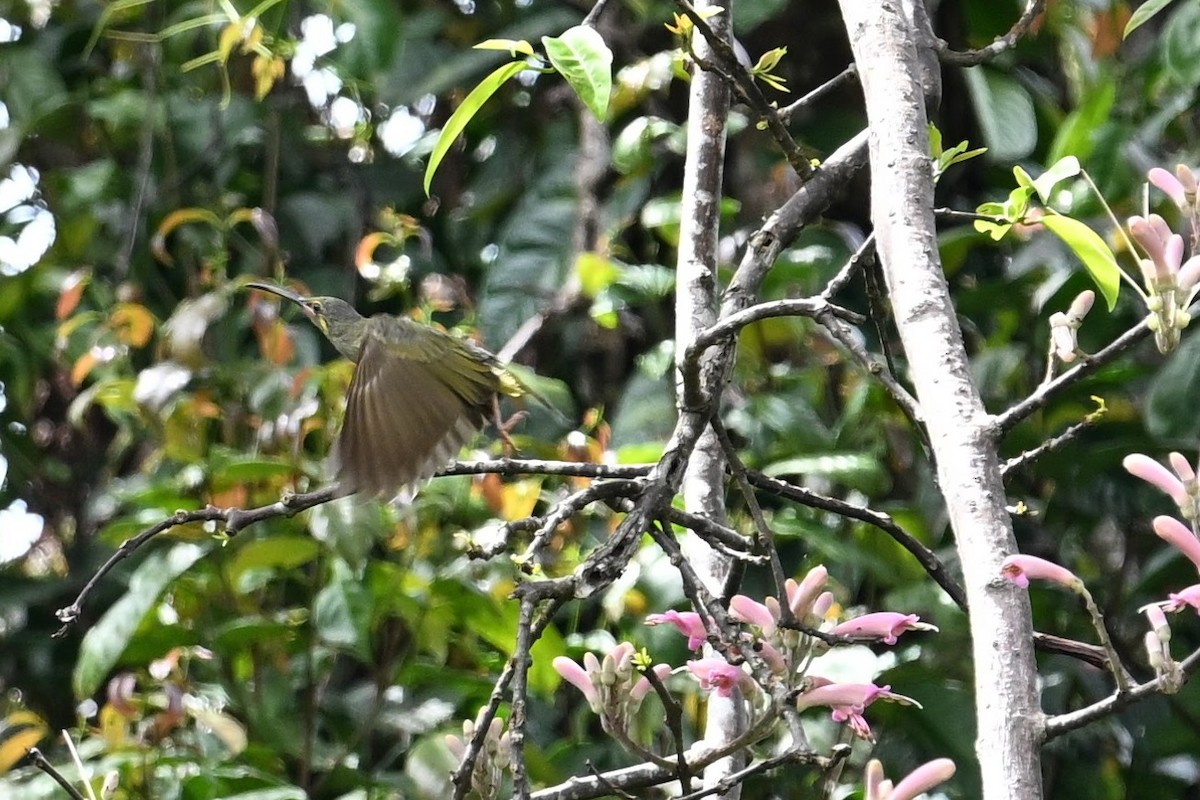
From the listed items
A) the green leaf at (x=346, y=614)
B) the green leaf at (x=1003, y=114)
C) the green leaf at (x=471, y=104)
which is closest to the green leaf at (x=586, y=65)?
the green leaf at (x=471, y=104)

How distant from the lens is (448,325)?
252 cm

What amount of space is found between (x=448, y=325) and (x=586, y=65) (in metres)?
1.74

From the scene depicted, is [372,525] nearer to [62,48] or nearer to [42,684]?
[42,684]

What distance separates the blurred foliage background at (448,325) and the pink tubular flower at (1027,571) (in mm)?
830

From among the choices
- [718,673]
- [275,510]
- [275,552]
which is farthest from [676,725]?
[275,552]

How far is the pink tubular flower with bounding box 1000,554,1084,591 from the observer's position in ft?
1.83

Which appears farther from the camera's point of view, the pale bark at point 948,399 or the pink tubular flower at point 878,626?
the pink tubular flower at point 878,626

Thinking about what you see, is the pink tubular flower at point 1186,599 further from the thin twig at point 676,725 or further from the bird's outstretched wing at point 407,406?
the bird's outstretched wing at point 407,406

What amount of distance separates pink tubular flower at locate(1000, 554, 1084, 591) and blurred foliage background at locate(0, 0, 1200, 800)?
0.83 meters

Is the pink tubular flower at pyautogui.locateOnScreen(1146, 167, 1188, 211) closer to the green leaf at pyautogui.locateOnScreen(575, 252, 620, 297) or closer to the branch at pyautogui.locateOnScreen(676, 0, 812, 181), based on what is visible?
the branch at pyautogui.locateOnScreen(676, 0, 812, 181)

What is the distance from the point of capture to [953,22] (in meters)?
2.47

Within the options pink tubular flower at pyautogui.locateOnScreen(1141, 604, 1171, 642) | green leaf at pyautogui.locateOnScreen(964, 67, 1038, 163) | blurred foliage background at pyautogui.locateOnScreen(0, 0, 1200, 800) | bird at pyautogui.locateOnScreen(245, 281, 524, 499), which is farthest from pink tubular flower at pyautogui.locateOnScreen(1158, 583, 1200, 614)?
green leaf at pyautogui.locateOnScreen(964, 67, 1038, 163)

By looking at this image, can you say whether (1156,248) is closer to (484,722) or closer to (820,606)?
(820,606)

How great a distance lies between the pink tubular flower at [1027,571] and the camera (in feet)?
1.83
